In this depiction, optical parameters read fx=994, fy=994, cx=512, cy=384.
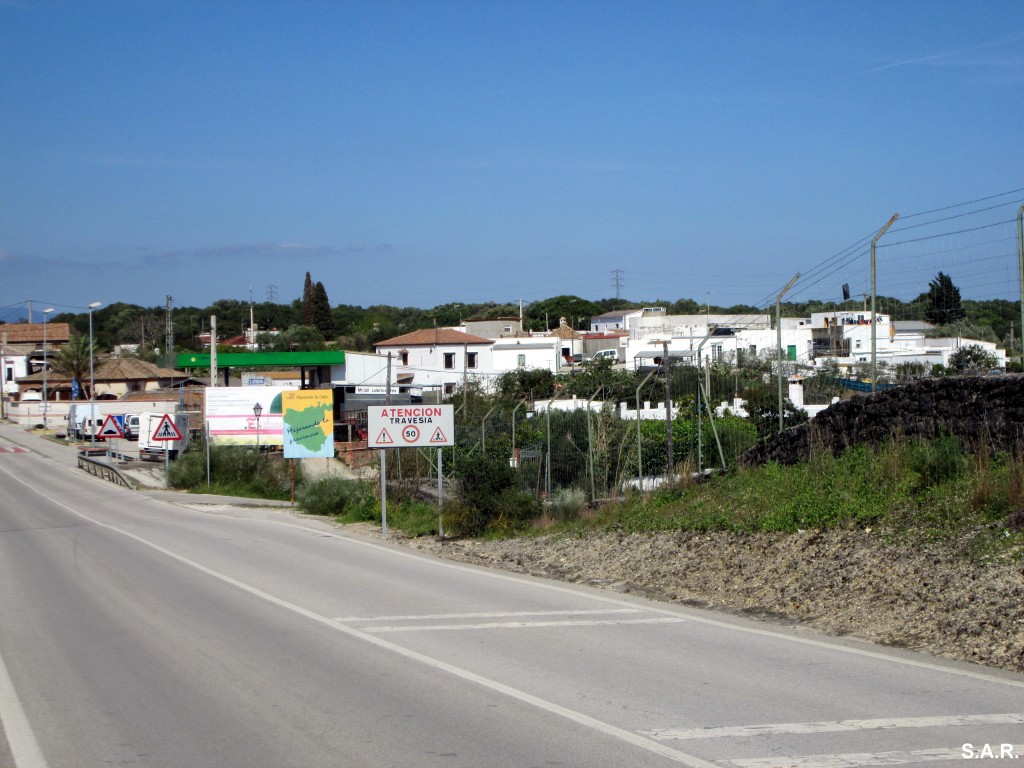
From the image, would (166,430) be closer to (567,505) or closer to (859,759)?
(567,505)

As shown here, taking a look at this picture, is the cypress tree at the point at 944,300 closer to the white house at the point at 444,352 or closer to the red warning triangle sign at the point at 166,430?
the red warning triangle sign at the point at 166,430

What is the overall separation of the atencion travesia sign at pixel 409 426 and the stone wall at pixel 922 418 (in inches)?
252

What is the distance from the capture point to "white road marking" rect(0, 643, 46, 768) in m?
6.68

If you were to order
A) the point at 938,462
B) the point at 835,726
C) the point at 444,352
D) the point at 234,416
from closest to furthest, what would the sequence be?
the point at 835,726
the point at 938,462
the point at 234,416
the point at 444,352

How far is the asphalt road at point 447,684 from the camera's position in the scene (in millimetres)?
6672

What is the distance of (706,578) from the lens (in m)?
13.3

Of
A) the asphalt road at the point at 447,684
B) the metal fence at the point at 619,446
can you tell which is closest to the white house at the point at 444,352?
the metal fence at the point at 619,446

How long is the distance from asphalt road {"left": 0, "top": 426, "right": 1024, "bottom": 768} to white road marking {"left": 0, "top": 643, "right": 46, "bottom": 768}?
0.03 meters

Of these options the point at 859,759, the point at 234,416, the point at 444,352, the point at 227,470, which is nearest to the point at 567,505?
the point at 859,759

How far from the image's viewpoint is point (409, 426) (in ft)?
66.6

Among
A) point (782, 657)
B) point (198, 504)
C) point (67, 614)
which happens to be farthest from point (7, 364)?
point (782, 657)

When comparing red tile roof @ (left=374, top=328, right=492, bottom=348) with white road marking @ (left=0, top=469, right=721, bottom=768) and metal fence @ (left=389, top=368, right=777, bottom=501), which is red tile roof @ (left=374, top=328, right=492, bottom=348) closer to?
metal fence @ (left=389, top=368, right=777, bottom=501)

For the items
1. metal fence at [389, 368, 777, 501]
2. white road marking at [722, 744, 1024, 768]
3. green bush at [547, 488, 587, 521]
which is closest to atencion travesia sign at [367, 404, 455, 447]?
metal fence at [389, 368, 777, 501]

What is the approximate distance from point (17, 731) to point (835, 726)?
597cm
